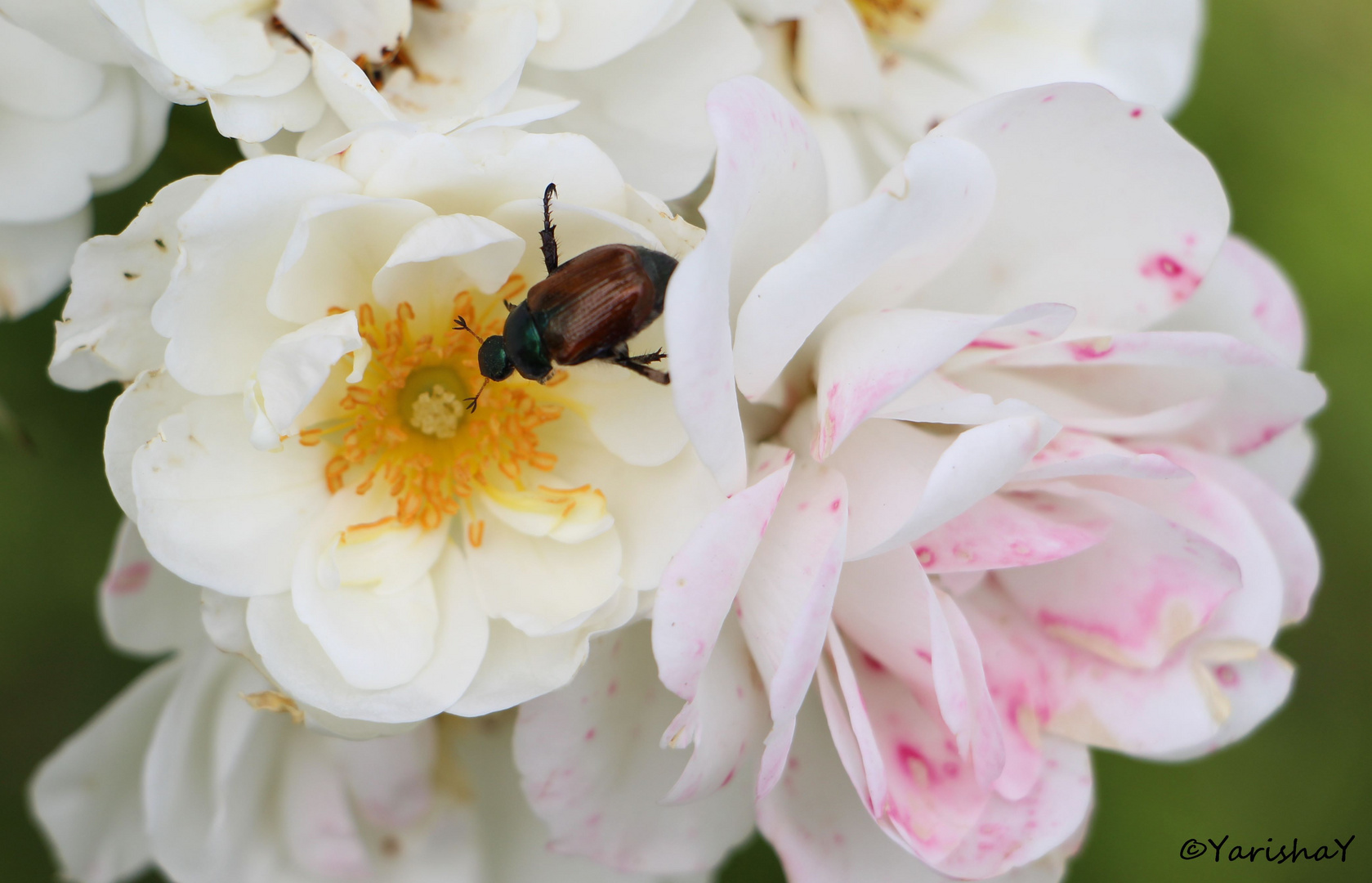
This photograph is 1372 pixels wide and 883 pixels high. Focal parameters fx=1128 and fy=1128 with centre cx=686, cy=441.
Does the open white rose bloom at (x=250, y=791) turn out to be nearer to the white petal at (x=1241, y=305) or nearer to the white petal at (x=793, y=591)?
the white petal at (x=793, y=591)

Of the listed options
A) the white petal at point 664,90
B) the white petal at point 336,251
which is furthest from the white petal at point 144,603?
the white petal at point 664,90

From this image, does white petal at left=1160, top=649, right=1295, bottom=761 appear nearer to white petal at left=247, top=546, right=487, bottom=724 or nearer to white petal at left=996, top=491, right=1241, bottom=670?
white petal at left=996, top=491, right=1241, bottom=670

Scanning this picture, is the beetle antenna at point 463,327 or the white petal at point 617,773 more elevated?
the beetle antenna at point 463,327

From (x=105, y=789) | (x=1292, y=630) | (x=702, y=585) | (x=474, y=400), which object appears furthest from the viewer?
(x=1292, y=630)

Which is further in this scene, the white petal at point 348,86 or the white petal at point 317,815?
the white petal at point 317,815

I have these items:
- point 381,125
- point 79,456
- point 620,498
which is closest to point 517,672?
point 620,498

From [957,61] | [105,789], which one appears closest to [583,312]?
[957,61]

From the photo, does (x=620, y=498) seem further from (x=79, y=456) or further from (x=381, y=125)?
(x=79, y=456)

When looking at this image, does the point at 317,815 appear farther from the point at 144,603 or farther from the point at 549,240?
the point at 549,240
